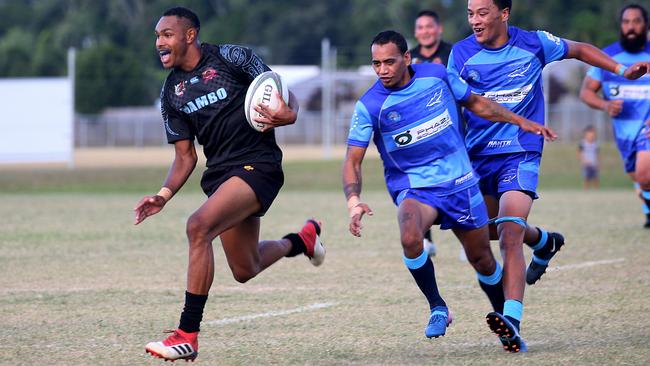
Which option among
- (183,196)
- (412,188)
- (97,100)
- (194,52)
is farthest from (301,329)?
(97,100)

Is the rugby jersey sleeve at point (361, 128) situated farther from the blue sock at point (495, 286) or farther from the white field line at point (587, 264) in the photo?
the white field line at point (587, 264)

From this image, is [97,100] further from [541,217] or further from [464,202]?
[464,202]

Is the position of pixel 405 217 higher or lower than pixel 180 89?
lower

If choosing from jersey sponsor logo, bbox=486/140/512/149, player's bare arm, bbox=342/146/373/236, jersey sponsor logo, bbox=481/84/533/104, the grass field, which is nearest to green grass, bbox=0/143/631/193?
the grass field

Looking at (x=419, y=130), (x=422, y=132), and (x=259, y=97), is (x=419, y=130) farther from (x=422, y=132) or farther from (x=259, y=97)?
(x=259, y=97)

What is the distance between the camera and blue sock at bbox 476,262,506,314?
760 cm

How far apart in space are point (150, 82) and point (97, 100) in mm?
6204

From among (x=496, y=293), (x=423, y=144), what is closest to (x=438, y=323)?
(x=496, y=293)

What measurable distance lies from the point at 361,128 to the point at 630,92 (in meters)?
6.02

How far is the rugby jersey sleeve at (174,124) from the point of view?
7.69 m

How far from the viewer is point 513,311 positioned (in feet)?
23.5

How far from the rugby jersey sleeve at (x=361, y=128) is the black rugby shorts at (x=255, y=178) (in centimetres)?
66

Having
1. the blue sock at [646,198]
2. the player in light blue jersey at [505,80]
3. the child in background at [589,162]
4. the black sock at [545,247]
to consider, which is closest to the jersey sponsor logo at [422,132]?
the player in light blue jersey at [505,80]

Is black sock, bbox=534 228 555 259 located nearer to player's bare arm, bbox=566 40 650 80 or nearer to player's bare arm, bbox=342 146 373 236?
player's bare arm, bbox=566 40 650 80
